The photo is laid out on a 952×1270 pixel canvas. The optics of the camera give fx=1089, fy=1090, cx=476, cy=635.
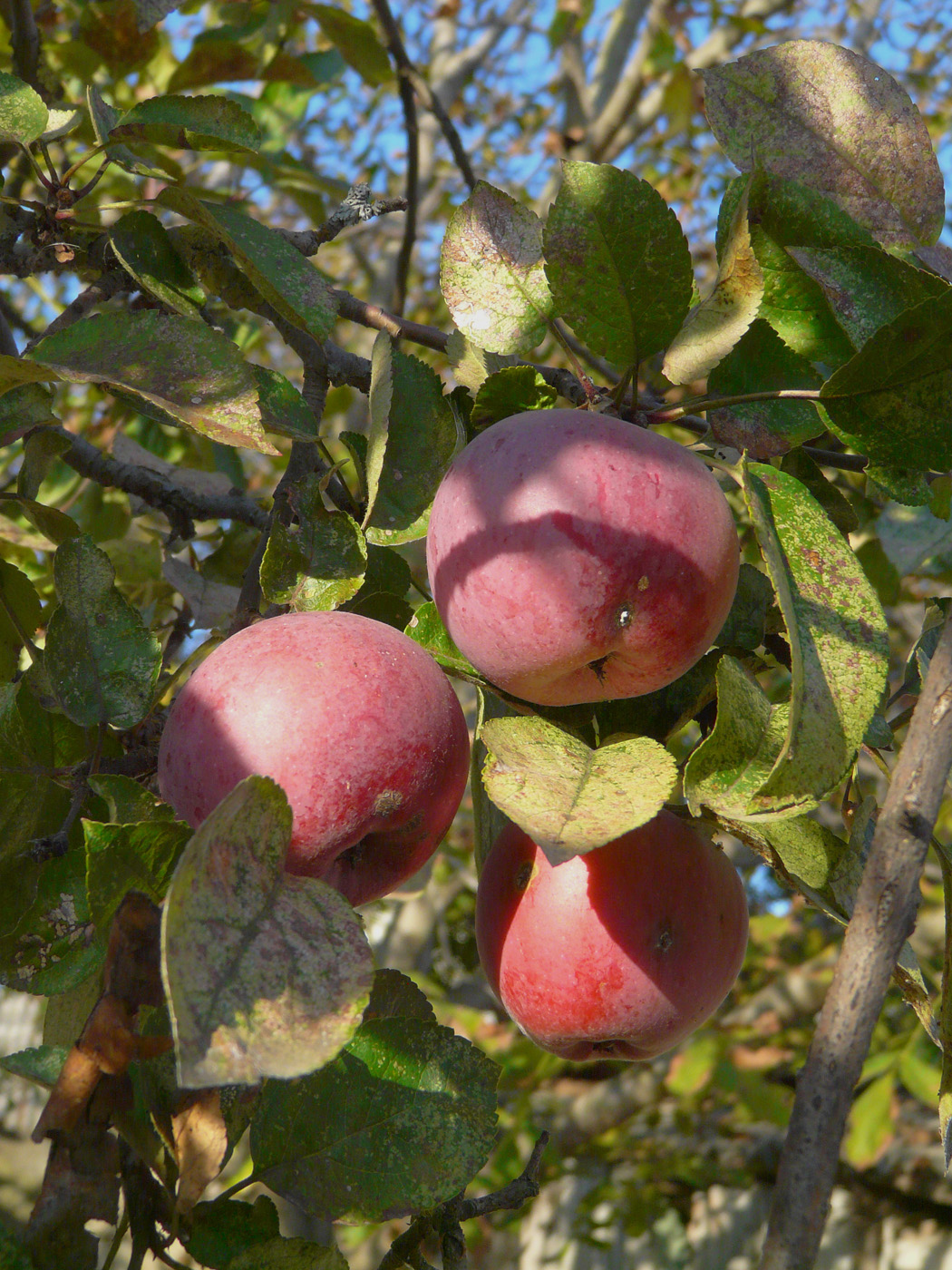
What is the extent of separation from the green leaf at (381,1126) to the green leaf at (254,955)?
0.16 m

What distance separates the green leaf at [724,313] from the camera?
584 millimetres

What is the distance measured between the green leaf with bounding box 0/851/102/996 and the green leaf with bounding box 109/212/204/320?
0.37 metres

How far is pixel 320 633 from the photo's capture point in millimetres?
596

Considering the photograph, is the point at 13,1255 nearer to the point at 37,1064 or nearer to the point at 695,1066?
the point at 37,1064

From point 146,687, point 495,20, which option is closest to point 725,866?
Result: point 146,687

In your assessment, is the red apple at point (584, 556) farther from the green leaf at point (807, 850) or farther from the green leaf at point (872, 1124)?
the green leaf at point (872, 1124)

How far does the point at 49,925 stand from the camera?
0.67 meters

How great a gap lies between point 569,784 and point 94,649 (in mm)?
338

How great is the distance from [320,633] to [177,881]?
0.22 meters

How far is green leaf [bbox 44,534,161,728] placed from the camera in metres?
0.67

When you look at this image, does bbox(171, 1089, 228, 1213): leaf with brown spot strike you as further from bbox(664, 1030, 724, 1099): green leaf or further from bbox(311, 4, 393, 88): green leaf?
bbox(664, 1030, 724, 1099): green leaf

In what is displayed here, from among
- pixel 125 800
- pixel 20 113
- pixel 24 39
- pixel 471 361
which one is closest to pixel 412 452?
pixel 471 361

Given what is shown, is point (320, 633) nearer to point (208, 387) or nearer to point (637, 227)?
point (208, 387)

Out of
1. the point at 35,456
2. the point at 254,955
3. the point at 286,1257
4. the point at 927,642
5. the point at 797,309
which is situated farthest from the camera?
the point at 35,456
